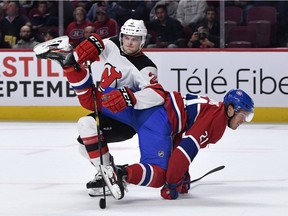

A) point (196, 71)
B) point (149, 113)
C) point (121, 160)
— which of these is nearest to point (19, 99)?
point (196, 71)

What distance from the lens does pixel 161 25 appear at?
10055mm

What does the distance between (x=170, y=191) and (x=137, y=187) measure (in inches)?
19.3

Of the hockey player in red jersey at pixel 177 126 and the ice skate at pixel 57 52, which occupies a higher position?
the ice skate at pixel 57 52

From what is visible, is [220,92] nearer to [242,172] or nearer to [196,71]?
[196,71]

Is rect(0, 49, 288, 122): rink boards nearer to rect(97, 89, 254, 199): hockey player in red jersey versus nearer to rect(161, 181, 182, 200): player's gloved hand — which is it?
rect(97, 89, 254, 199): hockey player in red jersey

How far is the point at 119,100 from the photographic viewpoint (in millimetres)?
5215

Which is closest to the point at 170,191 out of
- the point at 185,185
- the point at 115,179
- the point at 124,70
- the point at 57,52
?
the point at 185,185

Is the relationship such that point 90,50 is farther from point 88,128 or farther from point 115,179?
point 115,179

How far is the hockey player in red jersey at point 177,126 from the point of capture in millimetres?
5195

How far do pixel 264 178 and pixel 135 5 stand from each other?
4.43m

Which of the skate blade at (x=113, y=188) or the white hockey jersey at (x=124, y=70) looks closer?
the skate blade at (x=113, y=188)

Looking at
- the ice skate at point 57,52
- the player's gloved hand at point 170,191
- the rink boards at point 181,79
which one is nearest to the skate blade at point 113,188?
the player's gloved hand at point 170,191

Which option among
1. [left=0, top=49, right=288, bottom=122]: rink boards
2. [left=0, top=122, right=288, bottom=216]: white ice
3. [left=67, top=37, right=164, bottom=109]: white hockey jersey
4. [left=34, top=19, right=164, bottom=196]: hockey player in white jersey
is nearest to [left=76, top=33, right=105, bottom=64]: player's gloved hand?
[left=34, top=19, right=164, bottom=196]: hockey player in white jersey

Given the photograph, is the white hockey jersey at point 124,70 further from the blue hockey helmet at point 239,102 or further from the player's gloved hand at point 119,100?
the blue hockey helmet at point 239,102
